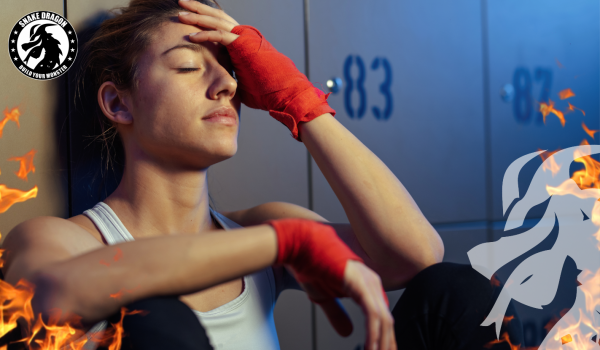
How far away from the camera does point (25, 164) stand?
0.93 meters

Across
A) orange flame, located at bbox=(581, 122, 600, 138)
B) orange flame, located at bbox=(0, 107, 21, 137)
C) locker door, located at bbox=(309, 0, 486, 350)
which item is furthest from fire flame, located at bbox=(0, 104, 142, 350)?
orange flame, located at bbox=(581, 122, 600, 138)

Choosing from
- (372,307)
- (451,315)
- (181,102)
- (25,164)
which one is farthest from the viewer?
(25,164)

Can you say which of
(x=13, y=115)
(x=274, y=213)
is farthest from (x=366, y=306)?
(x=13, y=115)

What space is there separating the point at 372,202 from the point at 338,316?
0.97 ft

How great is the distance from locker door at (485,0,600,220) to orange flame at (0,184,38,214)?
1.36 m

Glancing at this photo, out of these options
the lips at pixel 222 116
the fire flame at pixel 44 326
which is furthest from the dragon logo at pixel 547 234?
the fire flame at pixel 44 326

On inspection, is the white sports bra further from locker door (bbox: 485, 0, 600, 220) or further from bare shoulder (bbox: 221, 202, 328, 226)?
locker door (bbox: 485, 0, 600, 220)

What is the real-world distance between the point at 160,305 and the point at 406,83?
3.47ft

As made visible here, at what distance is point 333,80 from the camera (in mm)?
1283

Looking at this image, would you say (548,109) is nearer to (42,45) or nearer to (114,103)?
(114,103)

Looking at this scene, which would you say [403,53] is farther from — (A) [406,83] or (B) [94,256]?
(B) [94,256]

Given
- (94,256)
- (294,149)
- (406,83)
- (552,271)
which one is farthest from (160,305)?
(552,271)

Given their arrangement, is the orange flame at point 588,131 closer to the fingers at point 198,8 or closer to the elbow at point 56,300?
the fingers at point 198,8

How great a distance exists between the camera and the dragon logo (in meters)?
1.48
